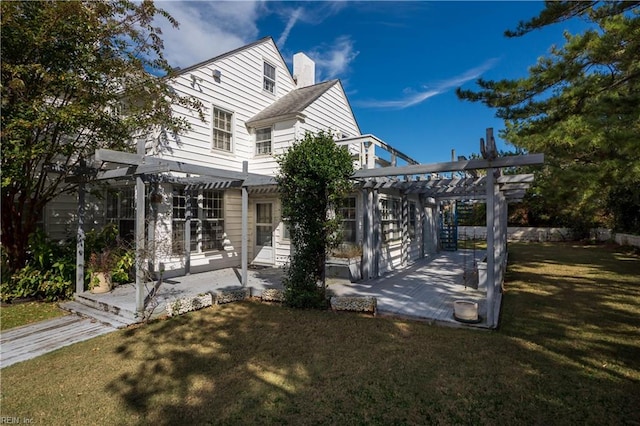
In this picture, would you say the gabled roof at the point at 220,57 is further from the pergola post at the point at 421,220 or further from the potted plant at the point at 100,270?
the pergola post at the point at 421,220

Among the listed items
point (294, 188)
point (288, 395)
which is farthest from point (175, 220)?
point (288, 395)

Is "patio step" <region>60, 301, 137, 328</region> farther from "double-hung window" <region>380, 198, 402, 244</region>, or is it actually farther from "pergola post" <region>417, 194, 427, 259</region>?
"pergola post" <region>417, 194, 427, 259</region>

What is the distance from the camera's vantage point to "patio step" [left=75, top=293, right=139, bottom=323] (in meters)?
5.88

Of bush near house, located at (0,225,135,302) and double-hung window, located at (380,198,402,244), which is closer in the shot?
bush near house, located at (0,225,135,302)

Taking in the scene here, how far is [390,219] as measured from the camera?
10.9 metres

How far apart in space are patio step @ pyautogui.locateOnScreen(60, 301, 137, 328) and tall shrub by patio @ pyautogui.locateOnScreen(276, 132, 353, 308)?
3.01 metres

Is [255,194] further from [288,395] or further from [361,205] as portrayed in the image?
[288,395]

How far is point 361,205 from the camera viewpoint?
9484 millimetres

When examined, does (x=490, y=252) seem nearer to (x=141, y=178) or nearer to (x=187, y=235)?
(x=141, y=178)

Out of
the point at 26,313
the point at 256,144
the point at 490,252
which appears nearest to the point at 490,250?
the point at 490,252

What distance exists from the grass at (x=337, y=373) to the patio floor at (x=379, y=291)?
52cm

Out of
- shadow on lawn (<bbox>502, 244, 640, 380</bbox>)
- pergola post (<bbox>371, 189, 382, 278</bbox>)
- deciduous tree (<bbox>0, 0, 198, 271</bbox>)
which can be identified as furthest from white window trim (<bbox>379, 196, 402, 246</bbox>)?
deciduous tree (<bbox>0, 0, 198, 271</bbox>)

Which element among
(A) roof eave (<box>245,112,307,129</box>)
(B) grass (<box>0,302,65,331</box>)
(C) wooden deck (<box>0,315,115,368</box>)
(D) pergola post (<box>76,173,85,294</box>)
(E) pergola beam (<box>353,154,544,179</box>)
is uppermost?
(A) roof eave (<box>245,112,307,129</box>)

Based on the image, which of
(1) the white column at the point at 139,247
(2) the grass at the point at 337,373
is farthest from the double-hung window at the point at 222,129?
(2) the grass at the point at 337,373
